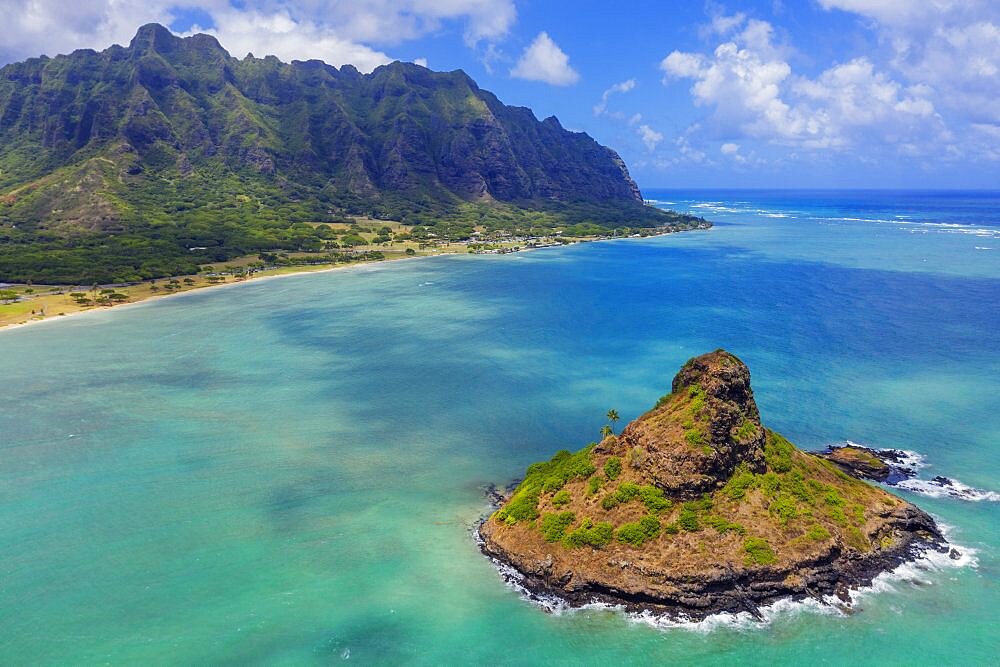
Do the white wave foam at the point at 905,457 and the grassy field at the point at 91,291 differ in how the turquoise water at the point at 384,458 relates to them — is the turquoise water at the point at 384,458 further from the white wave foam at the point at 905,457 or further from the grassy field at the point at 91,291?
the grassy field at the point at 91,291

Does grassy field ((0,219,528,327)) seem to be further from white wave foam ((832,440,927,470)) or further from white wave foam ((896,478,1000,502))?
white wave foam ((896,478,1000,502))

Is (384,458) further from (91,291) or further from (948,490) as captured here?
(91,291)

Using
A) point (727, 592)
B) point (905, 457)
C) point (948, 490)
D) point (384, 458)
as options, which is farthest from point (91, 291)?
point (948, 490)

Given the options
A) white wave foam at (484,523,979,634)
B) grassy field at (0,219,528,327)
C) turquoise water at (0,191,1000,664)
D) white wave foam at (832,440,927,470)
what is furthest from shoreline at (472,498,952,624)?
grassy field at (0,219,528,327)

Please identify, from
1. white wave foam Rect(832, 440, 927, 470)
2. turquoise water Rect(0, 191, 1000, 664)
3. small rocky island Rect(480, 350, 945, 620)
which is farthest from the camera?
white wave foam Rect(832, 440, 927, 470)

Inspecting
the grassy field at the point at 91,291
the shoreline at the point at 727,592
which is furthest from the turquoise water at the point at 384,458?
the grassy field at the point at 91,291

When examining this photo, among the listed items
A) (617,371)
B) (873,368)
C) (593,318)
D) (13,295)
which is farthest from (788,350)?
(13,295)
